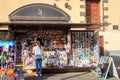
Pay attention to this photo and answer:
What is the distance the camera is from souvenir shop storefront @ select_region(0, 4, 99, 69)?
1669cm

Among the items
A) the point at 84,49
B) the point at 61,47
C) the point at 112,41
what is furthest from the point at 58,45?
the point at 112,41

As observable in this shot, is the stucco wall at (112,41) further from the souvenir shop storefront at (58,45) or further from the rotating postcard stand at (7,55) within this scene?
the rotating postcard stand at (7,55)

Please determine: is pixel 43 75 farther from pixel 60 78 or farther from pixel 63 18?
pixel 63 18

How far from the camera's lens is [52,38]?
59.9 ft

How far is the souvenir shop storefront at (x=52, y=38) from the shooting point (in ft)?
54.7

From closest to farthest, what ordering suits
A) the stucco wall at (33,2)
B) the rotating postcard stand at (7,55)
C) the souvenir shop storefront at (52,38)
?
1. the rotating postcard stand at (7,55)
2. the souvenir shop storefront at (52,38)
3. the stucco wall at (33,2)

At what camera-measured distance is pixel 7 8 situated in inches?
773

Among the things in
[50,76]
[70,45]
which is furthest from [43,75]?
[70,45]

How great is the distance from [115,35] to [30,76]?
805 centimetres

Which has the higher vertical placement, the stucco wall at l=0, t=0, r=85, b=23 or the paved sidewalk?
the stucco wall at l=0, t=0, r=85, b=23

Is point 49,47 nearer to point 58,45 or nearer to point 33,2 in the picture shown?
point 58,45

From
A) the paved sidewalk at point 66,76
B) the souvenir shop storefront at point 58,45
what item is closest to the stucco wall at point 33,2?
the souvenir shop storefront at point 58,45

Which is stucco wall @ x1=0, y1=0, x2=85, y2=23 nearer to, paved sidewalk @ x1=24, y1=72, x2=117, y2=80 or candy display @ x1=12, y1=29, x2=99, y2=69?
candy display @ x1=12, y1=29, x2=99, y2=69

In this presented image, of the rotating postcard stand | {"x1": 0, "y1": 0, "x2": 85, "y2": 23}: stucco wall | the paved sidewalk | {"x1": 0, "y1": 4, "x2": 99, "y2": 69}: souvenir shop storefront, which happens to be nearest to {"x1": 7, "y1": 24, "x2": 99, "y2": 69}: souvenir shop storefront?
{"x1": 0, "y1": 4, "x2": 99, "y2": 69}: souvenir shop storefront
